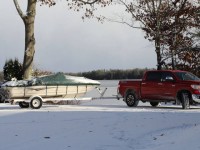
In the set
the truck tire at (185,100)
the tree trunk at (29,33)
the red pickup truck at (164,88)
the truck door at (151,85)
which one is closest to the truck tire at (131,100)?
the red pickup truck at (164,88)

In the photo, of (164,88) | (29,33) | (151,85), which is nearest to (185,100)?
(164,88)

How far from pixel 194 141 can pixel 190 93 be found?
10.7m

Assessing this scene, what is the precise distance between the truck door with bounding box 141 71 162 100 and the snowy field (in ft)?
12.8

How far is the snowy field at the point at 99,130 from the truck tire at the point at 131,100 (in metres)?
4.53

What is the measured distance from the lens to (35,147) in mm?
12203

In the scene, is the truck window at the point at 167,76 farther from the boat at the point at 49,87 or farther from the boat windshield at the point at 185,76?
the boat at the point at 49,87

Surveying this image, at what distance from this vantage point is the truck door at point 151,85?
24.2m

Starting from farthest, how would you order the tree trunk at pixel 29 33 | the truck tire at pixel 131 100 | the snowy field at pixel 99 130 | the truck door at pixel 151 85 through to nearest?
the tree trunk at pixel 29 33 → the truck tire at pixel 131 100 → the truck door at pixel 151 85 → the snowy field at pixel 99 130

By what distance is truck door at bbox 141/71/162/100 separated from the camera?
24.2 m

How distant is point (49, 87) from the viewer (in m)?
24.0

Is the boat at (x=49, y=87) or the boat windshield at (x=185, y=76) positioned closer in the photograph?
the boat at (x=49, y=87)

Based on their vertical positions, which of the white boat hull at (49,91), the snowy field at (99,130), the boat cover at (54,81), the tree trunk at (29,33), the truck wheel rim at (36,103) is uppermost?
the tree trunk at (29,33)

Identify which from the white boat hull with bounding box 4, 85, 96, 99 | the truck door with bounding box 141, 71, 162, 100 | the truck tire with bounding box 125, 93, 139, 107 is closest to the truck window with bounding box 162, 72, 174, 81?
the truck door with bounding box 141, 71, 162, 100

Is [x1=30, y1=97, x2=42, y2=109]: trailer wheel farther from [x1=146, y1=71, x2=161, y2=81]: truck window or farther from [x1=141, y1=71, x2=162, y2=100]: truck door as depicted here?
[x1=146, y1=71, x2=161, y2=81]: truck window
